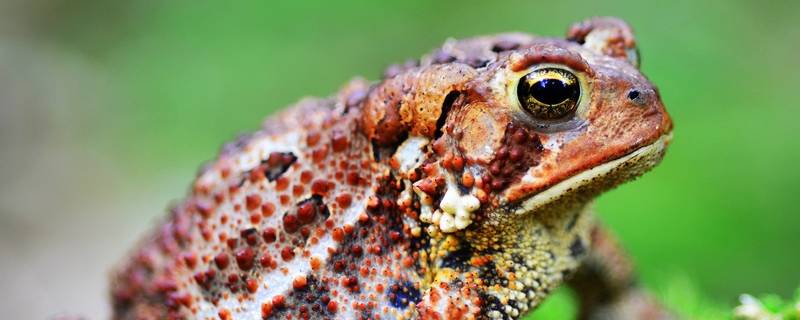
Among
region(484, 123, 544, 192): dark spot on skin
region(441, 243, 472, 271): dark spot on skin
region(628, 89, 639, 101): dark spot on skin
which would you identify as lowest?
region(441, 243, 472, 271): dark spot on skin

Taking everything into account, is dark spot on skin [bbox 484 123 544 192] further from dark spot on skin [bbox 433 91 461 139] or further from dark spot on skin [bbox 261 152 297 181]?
dark spot on skin [bbox 261 152 297 181]

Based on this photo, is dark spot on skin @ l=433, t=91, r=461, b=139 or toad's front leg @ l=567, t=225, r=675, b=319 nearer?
dark spot on skin @ l=433, t=91, r=461, b=139

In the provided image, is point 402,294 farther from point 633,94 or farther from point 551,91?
point 633,94

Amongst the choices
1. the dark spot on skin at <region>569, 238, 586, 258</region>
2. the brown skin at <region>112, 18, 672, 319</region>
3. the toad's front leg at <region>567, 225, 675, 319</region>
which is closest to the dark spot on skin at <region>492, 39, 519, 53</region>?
the brown skin at <region>112, 18, 672, 319</region>

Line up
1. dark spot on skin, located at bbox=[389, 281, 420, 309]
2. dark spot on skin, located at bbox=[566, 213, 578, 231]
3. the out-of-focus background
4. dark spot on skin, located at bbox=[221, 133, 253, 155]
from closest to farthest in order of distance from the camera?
dark spot on skin, located at bbox=[389, 281, 420, 309]
dark spot on skin, located at bbox=[566, 213, 578, 231]
dark spot on skin, located at bbox=[221, 133, 253, 155]
the out-of-focus background

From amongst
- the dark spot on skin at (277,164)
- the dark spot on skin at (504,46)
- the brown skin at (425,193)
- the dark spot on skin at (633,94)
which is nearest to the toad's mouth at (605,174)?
the brown skin at (425,193)

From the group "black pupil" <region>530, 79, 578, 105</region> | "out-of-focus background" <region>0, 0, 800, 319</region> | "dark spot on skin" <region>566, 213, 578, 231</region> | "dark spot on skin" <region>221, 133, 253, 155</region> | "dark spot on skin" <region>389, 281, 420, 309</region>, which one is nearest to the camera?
"black pupil" <region>530, 79, 578, 105</region>

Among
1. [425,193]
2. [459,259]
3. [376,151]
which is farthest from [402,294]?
[376,151]
